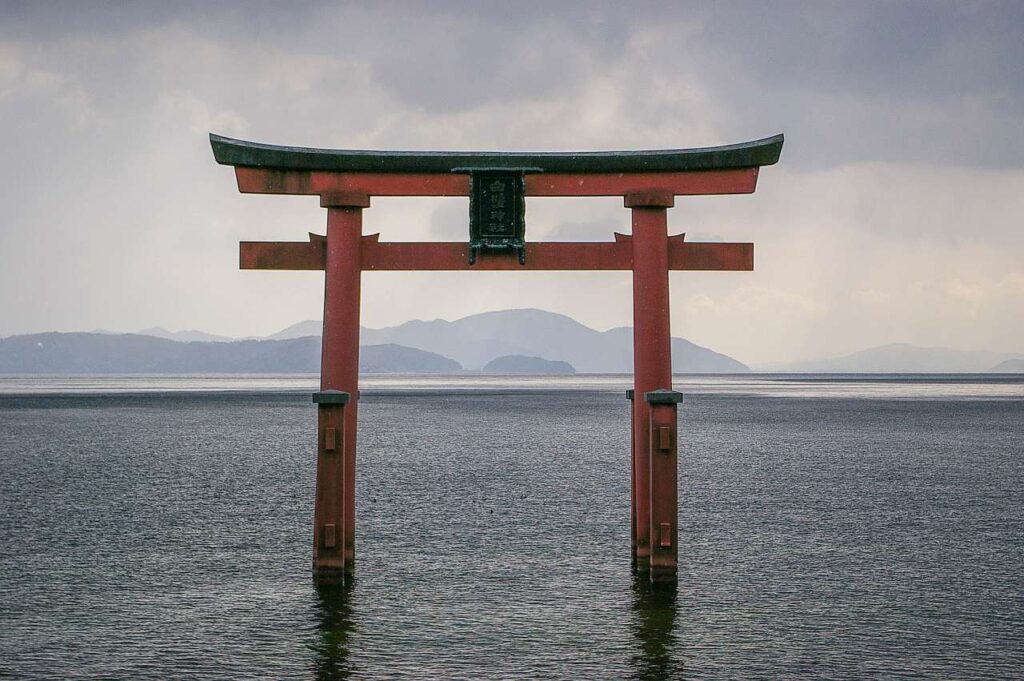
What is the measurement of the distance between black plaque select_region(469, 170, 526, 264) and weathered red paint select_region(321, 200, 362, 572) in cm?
125

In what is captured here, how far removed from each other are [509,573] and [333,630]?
306 centimetres

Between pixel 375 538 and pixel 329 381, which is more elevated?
pixel 329 381

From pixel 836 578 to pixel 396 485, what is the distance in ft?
37.6

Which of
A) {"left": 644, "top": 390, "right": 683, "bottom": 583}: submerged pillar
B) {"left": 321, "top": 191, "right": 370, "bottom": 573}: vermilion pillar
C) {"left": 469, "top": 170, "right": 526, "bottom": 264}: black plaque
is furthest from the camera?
{"left": 469, "top": 170, "right": 526, "bottom": 264}: black plaque

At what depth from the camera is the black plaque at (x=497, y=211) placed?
1039cm

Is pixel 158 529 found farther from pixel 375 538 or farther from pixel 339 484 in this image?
pixel 339 484

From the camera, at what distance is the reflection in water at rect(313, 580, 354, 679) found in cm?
757

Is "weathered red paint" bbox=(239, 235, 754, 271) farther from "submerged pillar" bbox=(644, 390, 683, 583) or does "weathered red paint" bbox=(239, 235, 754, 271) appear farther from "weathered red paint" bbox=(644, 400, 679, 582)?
"weathered red paint" bbox=(644, 400, 679, 582)

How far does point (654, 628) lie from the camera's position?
28.8 feet

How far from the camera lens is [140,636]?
8.53 metres

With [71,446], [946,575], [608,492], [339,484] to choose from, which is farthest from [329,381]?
[71,446]

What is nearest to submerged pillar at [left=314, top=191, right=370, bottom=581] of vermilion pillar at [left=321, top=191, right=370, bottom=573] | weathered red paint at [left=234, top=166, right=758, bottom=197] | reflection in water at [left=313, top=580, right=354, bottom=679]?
vermilion pillar at [left=321, top=191, right=370, bottom=573]

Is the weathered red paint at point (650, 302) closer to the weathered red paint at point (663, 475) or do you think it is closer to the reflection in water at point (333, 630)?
the weathered red paint at point (663, 475)

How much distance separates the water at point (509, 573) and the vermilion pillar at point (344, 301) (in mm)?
1772
